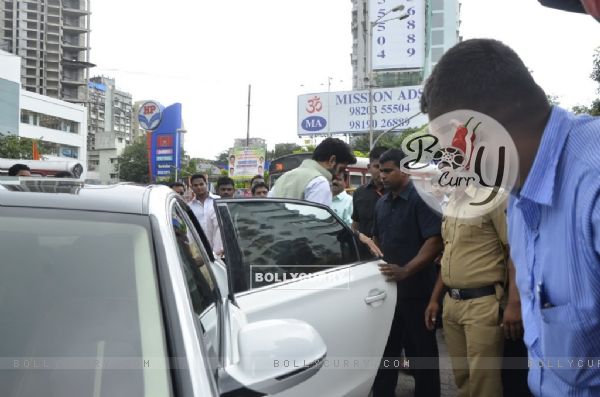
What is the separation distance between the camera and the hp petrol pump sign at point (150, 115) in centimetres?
2264

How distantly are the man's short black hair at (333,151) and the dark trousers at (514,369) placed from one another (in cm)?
201

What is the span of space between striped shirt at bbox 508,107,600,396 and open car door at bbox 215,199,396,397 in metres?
1.33

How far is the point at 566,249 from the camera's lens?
1.12 m

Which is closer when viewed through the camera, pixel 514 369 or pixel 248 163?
pixel 514 369

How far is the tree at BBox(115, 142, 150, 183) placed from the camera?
70438mm

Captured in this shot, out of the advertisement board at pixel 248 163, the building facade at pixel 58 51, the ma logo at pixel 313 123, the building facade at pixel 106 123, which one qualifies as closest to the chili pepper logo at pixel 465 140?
the advertisement board at pixel 248 163

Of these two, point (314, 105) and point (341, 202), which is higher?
point (314, 105)

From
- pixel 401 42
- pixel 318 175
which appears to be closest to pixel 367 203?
pixel 318 175

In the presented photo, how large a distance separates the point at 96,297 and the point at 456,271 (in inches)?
86.6

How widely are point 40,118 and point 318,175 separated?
57.0 m

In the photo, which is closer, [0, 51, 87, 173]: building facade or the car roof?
the car roof

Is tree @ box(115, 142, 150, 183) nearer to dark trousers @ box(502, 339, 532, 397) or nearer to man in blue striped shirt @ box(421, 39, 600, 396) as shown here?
dark trousers @ box(502, 339, 532, 397)

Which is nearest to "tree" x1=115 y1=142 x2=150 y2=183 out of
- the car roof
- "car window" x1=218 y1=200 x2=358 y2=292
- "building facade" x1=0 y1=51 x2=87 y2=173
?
"building facade" x1=0 y1=51 x2=87 y2=173

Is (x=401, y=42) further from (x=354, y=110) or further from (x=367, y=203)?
(x=367, y=203)
